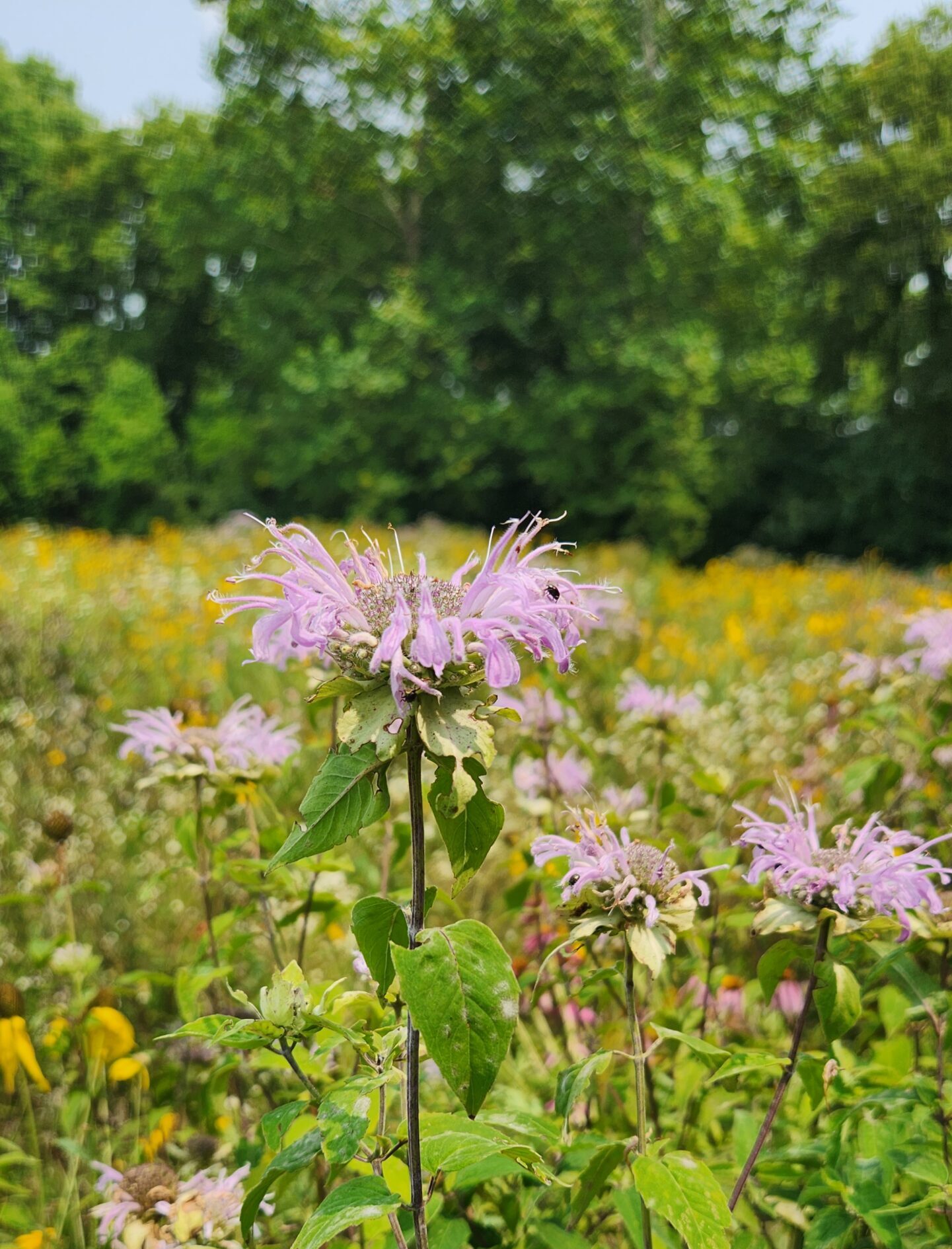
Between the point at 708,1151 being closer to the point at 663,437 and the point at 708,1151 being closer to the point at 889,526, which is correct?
the point at 663,437

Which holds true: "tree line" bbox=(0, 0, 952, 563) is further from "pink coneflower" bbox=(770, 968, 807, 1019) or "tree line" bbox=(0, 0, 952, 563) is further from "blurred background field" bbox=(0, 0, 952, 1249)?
"pink coneflower" bbox=(770, 968, 807, 1019)

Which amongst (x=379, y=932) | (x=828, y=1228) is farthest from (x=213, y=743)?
(x=828, y=1228)

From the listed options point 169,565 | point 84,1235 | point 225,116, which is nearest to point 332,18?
point 225,116

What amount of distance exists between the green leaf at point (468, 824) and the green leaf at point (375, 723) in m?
0.06

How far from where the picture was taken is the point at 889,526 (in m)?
14.6

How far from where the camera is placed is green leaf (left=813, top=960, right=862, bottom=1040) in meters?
1.09

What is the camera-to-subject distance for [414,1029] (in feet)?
2.83

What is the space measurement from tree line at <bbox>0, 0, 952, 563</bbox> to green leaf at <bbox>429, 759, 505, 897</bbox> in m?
13.4

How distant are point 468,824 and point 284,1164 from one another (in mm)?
395

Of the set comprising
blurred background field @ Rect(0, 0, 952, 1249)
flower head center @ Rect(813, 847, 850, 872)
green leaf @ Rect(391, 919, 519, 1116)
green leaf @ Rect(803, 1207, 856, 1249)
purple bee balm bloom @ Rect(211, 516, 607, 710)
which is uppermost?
blurred background field @ Rect(0, 0, 952, 1249)

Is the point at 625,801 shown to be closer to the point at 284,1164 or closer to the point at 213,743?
the point at 213,743

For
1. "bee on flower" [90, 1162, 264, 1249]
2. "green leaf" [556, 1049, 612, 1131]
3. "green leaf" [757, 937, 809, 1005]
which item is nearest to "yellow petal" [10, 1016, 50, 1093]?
"bee on flower" [90, 1162, 264, 1249]

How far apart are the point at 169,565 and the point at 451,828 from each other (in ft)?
24.7

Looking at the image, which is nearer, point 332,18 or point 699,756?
point 699,756
